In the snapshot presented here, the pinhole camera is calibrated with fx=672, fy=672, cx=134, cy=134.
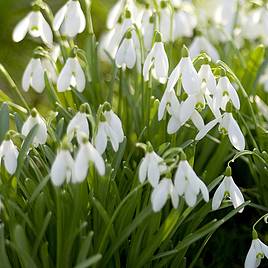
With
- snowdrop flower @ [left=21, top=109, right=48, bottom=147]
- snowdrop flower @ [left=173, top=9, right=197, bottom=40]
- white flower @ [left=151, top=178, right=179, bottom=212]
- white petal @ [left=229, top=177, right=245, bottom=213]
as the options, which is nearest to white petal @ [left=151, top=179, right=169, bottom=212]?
white flower @ [left=151, top=178, right=179, bottom=212]

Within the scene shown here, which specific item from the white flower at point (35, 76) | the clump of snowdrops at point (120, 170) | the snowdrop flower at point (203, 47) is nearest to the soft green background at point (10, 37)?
the snowdrop flower at point (203, 47)

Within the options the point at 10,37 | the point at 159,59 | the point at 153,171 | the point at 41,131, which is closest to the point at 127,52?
the point at 159,59

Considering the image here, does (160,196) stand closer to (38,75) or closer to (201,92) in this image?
(201,92)

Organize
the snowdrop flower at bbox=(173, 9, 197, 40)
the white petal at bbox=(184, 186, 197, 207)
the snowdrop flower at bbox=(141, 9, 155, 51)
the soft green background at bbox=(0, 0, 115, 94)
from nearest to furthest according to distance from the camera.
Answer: the white petal at bbox=(184, 186, 197, 207)
the snowdrop flower at bbox=(141, 9, 155, 51)
the snowdrop flower at bbox=(173, 9, 197, 40)
the soft green background at bbox=(0, 0, 115, 94)

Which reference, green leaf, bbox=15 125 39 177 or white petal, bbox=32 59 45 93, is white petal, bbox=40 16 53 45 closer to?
white petal, bbox=32 59 45 93

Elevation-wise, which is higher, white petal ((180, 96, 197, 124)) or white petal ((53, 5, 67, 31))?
white petal ((53, 5, 67, 31))

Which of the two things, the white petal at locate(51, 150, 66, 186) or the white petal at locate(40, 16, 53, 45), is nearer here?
the white petal at locate(51, 150, 66, 186)

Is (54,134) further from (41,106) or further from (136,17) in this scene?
(41,106)

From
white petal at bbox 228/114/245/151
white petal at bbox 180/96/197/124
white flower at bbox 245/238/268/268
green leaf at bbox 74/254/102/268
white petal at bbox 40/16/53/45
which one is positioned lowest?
white flower at bbox 245/238/268/268
